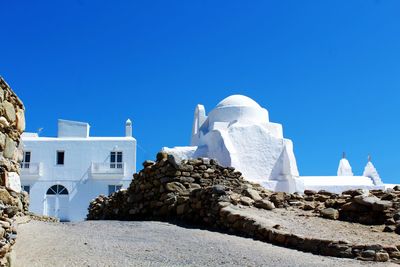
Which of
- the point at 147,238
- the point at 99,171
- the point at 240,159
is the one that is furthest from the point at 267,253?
the point at 99,171

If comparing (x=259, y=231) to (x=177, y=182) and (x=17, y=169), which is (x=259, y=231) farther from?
(x=17, y=169)

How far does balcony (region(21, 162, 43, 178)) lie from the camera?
33000 millimetres

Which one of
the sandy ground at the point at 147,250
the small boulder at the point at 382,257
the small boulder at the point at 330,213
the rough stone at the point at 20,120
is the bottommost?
the small boulder at the point at 382,257

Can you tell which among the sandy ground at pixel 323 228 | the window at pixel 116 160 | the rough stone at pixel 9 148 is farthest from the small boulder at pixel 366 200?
the window at pixel 116 160

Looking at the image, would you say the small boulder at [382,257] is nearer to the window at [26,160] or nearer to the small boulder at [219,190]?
the small boulder at [219,190]

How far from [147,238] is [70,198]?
87.6 feet

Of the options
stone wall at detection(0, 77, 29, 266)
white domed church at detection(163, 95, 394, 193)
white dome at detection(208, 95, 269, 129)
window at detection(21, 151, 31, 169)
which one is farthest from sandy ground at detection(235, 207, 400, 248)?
window at detection(21, 151, 31, 169)

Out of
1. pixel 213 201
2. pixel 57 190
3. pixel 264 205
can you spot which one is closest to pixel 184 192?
pixel 213 201

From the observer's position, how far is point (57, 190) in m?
33.4

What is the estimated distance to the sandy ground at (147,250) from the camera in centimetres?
600

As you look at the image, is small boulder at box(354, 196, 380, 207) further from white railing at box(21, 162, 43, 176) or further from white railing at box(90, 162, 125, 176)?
white railing at box(21, 162, 43, 176)

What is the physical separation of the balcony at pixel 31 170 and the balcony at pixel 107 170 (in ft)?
11.9

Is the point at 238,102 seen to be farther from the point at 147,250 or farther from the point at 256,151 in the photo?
the point at 147,250

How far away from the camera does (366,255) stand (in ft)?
22.0
